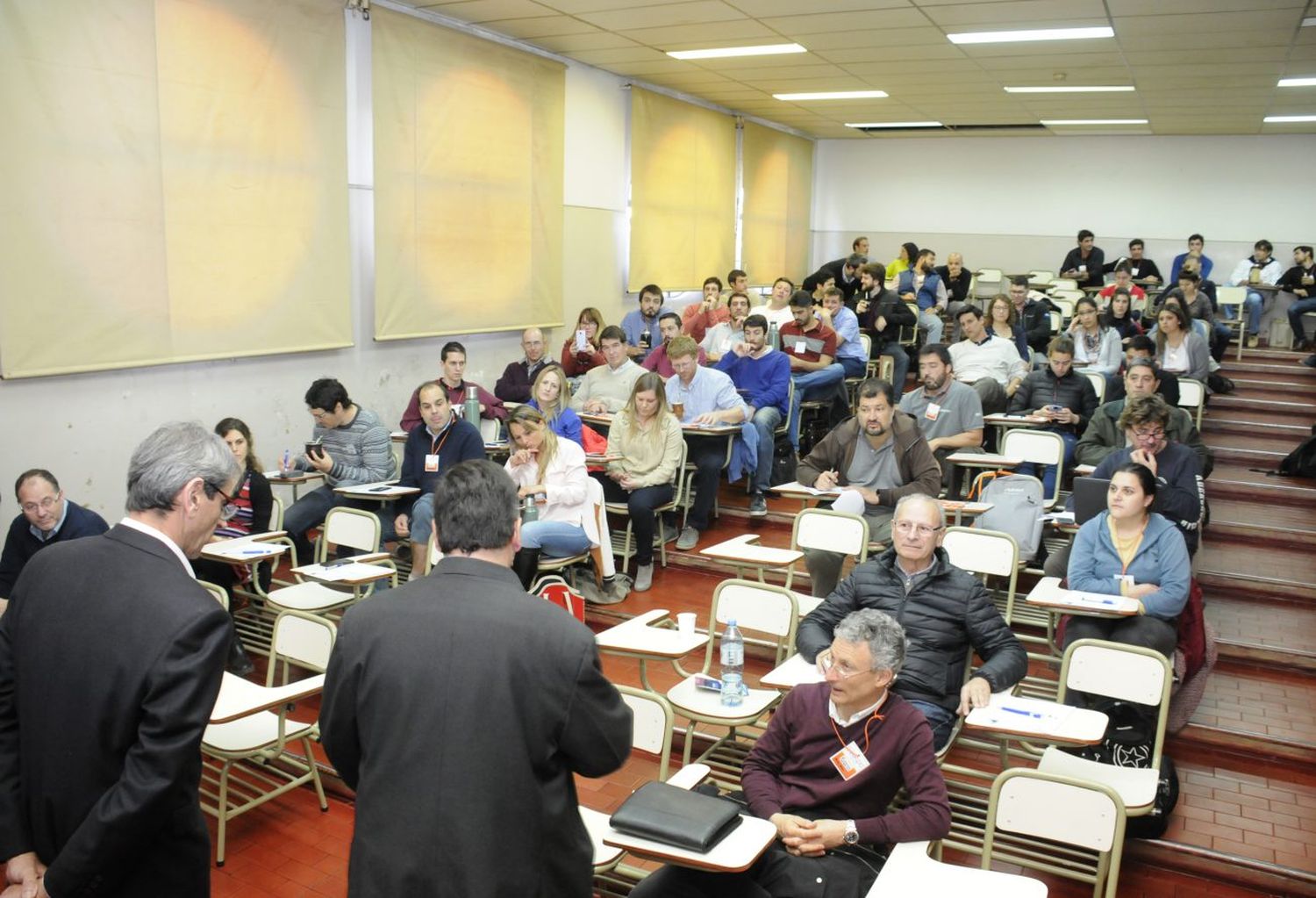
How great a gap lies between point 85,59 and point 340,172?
1.92 m

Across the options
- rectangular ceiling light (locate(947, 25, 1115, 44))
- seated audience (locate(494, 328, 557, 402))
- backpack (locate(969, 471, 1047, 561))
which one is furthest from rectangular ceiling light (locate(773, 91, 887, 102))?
backpack (locate(969, 471, 1047, 561))

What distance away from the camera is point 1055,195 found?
14.5 meters

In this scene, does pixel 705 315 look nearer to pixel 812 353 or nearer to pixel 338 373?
pixel 812 353

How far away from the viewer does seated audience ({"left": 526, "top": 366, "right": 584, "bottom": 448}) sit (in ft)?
21.4

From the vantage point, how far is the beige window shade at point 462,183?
304 inches

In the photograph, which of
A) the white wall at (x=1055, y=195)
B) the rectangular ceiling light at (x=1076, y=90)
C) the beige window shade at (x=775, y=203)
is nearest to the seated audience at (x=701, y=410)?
the rectangular ceiling light at (x=1076, y=90)

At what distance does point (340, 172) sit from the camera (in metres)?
7.34

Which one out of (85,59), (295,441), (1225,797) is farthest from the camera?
(295,441)

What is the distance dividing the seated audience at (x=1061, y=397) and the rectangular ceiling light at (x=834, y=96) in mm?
4997

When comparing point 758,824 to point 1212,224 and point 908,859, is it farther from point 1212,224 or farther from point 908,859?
point 1212,224

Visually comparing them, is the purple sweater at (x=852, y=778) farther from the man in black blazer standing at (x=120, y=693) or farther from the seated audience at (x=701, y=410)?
the seated audience at (x=701, y=410)

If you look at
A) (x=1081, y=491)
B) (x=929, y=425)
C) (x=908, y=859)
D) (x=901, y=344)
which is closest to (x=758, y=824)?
(x=908, y=859)

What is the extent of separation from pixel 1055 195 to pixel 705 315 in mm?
7122

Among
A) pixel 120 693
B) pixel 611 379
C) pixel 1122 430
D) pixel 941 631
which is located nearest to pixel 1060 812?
pixel 941 631
